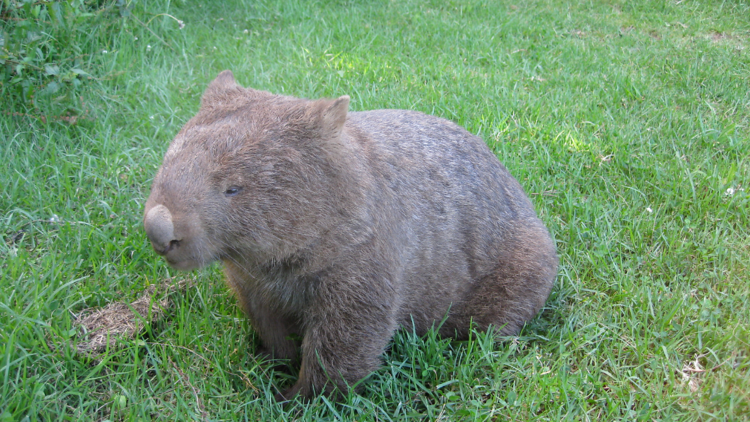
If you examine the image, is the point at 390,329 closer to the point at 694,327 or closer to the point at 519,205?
the point at 519,205

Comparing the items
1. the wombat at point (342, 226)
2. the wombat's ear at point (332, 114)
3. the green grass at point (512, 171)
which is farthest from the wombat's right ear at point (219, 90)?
the green grass at point (512, 171)

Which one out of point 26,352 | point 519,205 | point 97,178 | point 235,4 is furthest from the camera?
point 235,4

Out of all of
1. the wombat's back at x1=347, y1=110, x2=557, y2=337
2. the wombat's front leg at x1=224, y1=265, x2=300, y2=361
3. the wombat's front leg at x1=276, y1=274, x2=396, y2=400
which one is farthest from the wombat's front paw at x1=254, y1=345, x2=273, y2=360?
the wombat's back at x1=347, y1=110, x2=557, y2=337

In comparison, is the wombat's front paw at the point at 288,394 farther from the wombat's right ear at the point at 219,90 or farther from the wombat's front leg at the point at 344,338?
the wombat's right ear at the point at 219,90

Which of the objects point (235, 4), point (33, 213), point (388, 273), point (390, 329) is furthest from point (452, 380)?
point (235, 4)

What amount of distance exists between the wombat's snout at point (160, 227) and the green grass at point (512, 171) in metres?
0.82

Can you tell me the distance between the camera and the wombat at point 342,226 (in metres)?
2.29

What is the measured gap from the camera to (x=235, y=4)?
7.29 metres

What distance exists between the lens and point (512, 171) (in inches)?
172

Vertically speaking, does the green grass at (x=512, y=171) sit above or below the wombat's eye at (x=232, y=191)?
below

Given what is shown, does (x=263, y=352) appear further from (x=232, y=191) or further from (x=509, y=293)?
(x=509, y=293)

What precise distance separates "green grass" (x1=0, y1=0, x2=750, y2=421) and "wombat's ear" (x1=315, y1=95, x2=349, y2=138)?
120cm

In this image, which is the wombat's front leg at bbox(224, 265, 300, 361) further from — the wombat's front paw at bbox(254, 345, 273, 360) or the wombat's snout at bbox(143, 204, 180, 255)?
the wombat's snout at bbox(143, 204, 180, 255)

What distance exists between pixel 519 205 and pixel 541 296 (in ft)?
1.83
